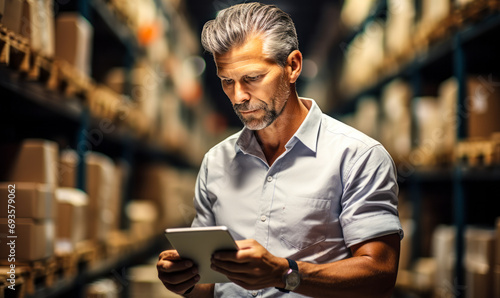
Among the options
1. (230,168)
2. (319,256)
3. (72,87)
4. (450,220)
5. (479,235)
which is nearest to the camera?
(319,256)

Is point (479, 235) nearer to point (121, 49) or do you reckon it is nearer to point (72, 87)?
point (72, 87)

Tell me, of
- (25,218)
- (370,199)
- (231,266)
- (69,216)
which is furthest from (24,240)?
(370,199)

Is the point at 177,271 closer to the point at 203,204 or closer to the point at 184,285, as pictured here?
the point at 184,285

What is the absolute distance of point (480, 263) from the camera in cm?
380

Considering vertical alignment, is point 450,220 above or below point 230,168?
below

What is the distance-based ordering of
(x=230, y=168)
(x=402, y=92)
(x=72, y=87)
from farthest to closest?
(x=402, y=92) < (x=72, y=87) < (x=230, y=168)

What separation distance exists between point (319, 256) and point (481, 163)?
7.86 ft

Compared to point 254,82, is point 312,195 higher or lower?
lower

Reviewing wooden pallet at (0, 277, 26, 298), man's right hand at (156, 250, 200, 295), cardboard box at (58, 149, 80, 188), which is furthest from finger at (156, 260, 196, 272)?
cardboard box at (58, 149, 80, 188)

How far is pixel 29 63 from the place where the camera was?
2.82 metres

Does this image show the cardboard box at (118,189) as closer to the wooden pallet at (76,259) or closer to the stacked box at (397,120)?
the wooden pallet at (76,259)

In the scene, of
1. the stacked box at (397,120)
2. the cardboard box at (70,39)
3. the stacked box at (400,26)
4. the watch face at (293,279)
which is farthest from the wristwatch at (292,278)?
the stacked box at (400,26)

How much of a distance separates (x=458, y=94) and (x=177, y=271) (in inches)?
120

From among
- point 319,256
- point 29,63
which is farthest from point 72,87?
point 319,256
